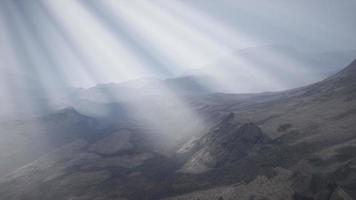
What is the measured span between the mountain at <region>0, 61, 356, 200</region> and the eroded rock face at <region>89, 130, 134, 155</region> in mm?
701

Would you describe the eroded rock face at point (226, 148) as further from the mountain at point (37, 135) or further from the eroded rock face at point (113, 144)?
the mountain at point (37, 135)

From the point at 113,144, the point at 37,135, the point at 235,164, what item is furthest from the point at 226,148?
the point at 37,135

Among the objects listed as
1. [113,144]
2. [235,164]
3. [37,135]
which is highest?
[37,135]

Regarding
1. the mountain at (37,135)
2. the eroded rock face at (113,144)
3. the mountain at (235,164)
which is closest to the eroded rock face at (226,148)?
the mountain at (235,164)

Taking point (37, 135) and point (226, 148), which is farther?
point (37, 135)

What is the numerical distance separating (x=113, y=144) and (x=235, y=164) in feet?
200

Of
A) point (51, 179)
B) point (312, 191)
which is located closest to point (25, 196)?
point (51, 179)

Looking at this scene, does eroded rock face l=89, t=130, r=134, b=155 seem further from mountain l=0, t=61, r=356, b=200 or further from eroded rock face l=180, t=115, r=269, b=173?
eroded rock face l=180, t=115, r=269, b=173

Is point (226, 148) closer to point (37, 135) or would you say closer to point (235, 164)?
point (235, 164)

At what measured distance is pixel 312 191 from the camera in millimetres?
37625

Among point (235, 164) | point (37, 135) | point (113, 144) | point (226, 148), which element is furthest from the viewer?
point (37, 135)

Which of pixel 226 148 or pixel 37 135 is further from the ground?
pixel 37 135

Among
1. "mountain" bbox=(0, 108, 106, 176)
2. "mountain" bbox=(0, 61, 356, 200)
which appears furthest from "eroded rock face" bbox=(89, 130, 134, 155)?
"mountain" bbox=(0, 108, 106, 176)

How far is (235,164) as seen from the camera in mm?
62062
